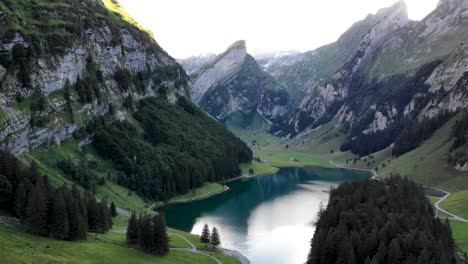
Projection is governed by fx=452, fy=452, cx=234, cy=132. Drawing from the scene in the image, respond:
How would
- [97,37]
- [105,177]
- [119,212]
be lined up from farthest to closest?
[97,37]
[105,177]
[119,212]

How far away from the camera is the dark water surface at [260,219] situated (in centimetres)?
10812

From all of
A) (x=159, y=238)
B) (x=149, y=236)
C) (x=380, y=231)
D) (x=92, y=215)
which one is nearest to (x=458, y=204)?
(x=380, y=231)

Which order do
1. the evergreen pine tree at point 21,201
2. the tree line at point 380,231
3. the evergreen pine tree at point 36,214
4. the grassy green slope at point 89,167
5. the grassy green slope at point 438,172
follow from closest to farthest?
the tree line at point 380,231, the evergreen pine tree at point 36,214, the evergreen pine tree at point 21,201, the grassy green slope at point 89,167, the grassy green slope at point 438,172

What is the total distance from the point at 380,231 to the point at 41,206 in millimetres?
59213

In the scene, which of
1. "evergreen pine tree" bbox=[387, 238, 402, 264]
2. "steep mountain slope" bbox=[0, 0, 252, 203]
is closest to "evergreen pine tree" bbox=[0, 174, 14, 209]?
"steep mountain slope" bbox=[0, 0, 252, 203]

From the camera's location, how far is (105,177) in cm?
15038

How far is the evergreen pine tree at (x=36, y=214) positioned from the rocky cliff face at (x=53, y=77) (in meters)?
52.6

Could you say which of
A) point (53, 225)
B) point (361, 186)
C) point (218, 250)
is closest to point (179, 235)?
point (218, 250)

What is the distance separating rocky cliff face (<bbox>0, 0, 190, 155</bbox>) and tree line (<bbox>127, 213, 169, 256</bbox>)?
55.4m

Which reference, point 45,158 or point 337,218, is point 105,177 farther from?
point 337,218

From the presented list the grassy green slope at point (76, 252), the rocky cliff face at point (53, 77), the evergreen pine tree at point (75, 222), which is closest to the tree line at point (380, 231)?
the grassy green slope at point (76, 252)

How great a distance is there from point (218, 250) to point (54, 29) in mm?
113445

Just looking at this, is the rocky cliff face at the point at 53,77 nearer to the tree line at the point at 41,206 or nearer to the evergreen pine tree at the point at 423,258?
the tree line at the point at 41,206

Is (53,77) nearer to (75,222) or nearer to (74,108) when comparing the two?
(74,108)
